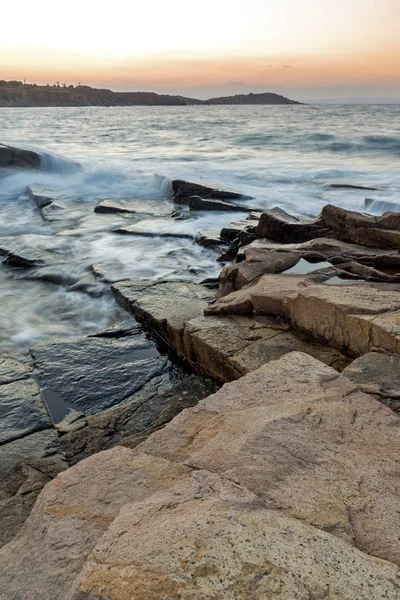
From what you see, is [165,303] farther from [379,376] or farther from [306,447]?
[306,447]

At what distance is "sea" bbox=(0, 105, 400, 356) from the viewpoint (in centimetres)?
660

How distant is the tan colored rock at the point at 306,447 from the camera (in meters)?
→ 1.86

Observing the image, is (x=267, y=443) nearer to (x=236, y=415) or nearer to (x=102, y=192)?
(x=236, y=415)

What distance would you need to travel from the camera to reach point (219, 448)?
2.28 metres

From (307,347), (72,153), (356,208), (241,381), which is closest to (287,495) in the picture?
(241,381)

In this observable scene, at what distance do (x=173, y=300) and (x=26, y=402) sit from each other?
2.12 metres

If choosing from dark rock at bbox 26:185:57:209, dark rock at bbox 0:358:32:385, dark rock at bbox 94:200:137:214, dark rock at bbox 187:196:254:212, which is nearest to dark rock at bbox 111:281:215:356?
dark rock at bbox 0:358:32:385

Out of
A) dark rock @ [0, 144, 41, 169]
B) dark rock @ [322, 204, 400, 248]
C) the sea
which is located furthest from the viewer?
dark rock @ [0, 144, 41, 169]

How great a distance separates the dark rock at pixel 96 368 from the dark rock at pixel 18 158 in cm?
1508

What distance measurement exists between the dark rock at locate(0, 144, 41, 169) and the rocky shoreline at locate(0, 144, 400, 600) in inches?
582

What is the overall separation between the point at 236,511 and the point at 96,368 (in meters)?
3.13

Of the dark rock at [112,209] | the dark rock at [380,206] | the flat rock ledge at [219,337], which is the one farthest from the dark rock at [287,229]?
the dark rock at [112,209]

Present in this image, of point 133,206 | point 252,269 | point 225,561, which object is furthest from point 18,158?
point 225,561

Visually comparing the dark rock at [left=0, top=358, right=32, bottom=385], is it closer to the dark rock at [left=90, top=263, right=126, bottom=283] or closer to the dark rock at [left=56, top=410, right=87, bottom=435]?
the dark rock at [left=56, top=410, right=87, bottom=435]
